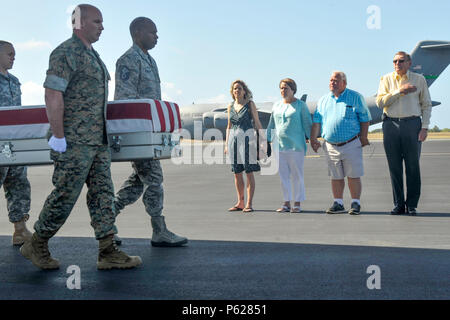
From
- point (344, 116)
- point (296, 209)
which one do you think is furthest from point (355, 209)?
point (344, 116)

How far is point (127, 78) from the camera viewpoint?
534cm

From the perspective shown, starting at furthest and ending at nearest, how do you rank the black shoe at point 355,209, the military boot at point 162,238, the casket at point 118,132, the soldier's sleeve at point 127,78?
the black shoe at point 355,209, the military boot at point 162,238, the soldier's sleeve at point 127,78, the casket at point 118,132

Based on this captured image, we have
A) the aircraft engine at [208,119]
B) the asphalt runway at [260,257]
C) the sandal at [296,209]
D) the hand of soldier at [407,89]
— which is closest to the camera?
the asphalt runway at [260,257]

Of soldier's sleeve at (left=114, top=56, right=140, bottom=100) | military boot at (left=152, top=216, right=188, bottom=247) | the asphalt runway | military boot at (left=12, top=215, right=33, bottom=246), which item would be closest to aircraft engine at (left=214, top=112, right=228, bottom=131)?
the asphalt runway

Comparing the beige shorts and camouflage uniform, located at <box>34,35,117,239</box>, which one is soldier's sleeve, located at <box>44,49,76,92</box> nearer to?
camouflage uniform, located at <box>34,35,117,239</box>

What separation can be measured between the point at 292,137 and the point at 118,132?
13.2ft

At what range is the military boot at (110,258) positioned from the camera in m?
4.60

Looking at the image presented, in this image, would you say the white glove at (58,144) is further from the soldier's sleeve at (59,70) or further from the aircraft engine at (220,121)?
the aircraft engine at (220,121)

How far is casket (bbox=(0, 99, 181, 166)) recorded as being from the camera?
188 inches

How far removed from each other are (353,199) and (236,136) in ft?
6.82

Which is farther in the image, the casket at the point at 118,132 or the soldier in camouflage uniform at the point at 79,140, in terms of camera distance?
the casket at the point at 118,132

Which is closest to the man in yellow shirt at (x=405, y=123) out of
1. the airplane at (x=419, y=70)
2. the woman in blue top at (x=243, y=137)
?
the woman in blue top at (x=243, y=137)

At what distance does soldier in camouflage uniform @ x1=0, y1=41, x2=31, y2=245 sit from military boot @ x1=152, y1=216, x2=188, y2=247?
1458 millimetres

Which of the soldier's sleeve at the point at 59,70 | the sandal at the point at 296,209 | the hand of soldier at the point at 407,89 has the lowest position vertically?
the sandal at the point at 296,209
